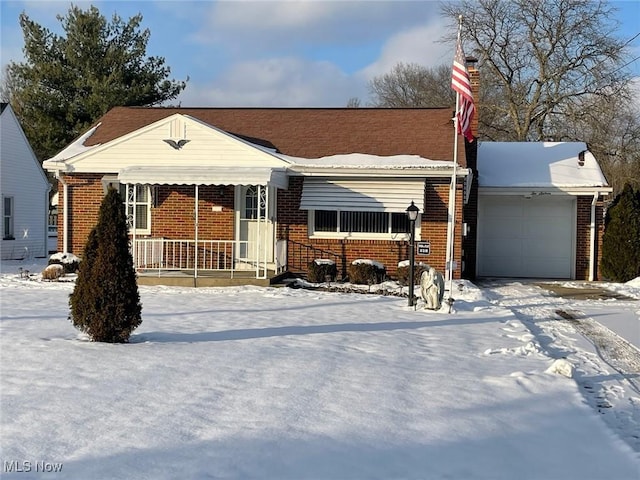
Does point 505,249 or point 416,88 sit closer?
point 505,249

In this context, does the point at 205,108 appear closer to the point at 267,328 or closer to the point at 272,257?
the point at 272,257

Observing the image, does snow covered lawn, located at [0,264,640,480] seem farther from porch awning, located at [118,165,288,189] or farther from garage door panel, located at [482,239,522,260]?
garage door panel, located at [482,239,522,260]

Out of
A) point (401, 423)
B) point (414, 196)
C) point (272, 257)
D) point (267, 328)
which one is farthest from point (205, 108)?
point (401, 423)

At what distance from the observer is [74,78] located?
29516mm

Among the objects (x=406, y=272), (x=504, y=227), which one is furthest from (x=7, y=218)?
(x=504, y=227)

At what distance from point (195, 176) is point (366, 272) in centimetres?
436

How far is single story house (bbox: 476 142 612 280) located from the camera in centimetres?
1822

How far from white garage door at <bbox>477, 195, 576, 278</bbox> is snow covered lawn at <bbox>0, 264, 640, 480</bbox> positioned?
33.4 feet

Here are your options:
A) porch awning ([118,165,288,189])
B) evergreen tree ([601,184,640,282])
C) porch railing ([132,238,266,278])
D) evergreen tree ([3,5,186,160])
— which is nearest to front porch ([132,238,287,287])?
porch railing ([132,238,266,278])

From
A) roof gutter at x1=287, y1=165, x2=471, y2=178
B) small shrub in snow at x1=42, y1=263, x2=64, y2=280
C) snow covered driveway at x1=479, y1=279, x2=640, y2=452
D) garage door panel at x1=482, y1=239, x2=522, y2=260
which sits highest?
roof gutter at x1=287, y1=165, x2=471, y2=178

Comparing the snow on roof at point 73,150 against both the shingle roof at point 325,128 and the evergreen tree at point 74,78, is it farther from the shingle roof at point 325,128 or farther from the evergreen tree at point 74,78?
the evergreen tree at point 74,78

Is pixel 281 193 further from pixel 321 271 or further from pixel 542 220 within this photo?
pixel 542 220

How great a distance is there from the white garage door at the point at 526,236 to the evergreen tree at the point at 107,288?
13.3 meters

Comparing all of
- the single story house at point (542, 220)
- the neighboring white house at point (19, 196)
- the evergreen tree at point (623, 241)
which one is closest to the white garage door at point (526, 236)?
the single story house at point (542, 220)
